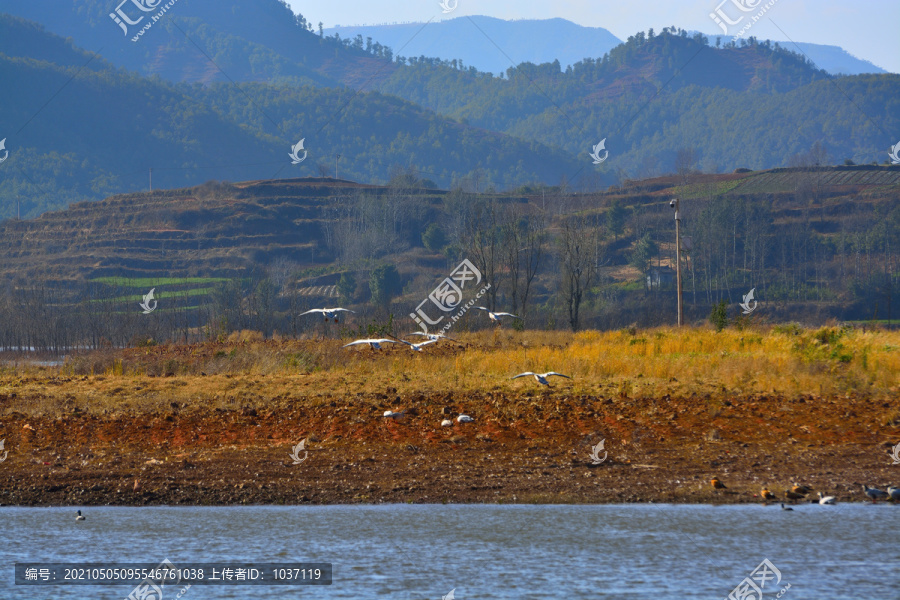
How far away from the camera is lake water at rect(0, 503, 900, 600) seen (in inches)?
321

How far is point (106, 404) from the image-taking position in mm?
17797

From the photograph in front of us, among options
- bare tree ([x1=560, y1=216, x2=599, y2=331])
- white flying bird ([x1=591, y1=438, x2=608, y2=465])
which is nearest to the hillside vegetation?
bare tree ([x1=560, y1=216, x2=599, y2=331])

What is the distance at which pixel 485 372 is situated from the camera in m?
20.8

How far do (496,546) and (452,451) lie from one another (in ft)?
14.5

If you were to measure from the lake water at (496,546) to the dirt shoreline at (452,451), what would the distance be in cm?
58

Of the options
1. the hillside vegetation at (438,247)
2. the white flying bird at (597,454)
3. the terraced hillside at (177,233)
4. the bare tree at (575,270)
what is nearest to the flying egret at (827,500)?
the white flying bird at (597,454)

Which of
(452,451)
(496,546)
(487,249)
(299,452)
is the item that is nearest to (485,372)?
(452,451)

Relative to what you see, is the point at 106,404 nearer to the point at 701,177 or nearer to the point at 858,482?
the point at 858,482

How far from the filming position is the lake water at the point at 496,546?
815 centimetres

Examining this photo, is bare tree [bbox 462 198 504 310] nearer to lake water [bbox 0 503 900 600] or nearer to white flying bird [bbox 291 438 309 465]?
white flying bird [bbox 291 438 309 465]

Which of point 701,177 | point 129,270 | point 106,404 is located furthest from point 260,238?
point 106,404

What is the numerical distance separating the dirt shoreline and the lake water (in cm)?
58

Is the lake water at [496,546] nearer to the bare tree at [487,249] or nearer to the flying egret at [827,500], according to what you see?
the flying egret at [827,500]

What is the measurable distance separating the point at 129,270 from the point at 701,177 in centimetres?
8301
